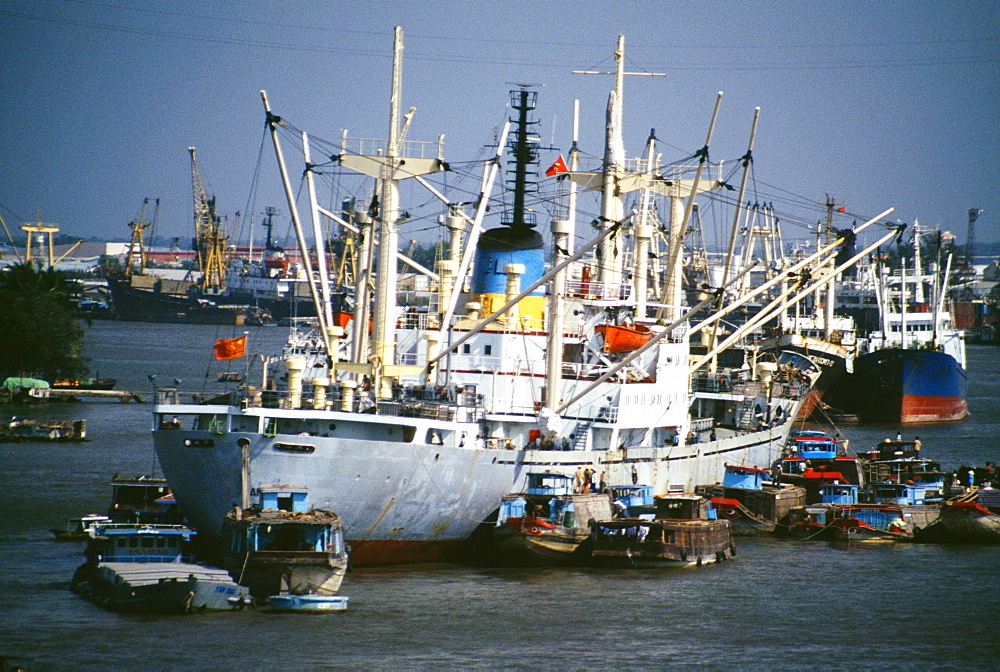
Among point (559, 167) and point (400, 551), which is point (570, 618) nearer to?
point (400, 551)

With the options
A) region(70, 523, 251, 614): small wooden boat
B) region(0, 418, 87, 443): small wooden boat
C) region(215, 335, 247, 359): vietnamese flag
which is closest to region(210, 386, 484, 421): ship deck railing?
region(215, 335, 247, 359): vietnamese flag

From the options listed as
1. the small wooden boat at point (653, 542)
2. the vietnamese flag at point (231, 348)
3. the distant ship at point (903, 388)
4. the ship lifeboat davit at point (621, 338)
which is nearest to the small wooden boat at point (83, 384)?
the ship lifeboat davit at point (621, 338)

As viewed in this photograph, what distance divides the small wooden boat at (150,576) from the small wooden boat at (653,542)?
12.6 metres

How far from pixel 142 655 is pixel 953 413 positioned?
260 ft

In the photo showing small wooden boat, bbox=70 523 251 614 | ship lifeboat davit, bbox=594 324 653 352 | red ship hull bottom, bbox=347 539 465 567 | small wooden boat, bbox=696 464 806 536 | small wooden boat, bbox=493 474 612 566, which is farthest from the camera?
ship lifeboat davit, bbox=594 324 653 352

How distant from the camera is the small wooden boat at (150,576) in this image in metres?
30.7

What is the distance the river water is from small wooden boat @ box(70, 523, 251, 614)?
1.70 ft

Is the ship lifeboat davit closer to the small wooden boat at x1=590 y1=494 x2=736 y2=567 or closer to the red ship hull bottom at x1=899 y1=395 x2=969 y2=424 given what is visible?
the small wooden boat at x1=590 y1=494 x2=736 y2=567

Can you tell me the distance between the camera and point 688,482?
5178 cm

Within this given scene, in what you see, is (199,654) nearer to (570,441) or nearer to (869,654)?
(869,654)

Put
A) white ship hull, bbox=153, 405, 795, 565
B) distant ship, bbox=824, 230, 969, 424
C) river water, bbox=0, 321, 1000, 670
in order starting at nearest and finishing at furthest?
river water, bbox=0, 321, 1000, 670 → white ship hull, bbox=153, 405, 795, 565 → distant ship, bbox=824, 230, 969, 424

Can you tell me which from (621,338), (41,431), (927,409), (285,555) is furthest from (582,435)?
(927,409)

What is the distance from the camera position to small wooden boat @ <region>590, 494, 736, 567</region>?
39219 mm

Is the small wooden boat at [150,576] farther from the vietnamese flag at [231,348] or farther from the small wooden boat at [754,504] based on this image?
the small wooden boat at [754,504]
